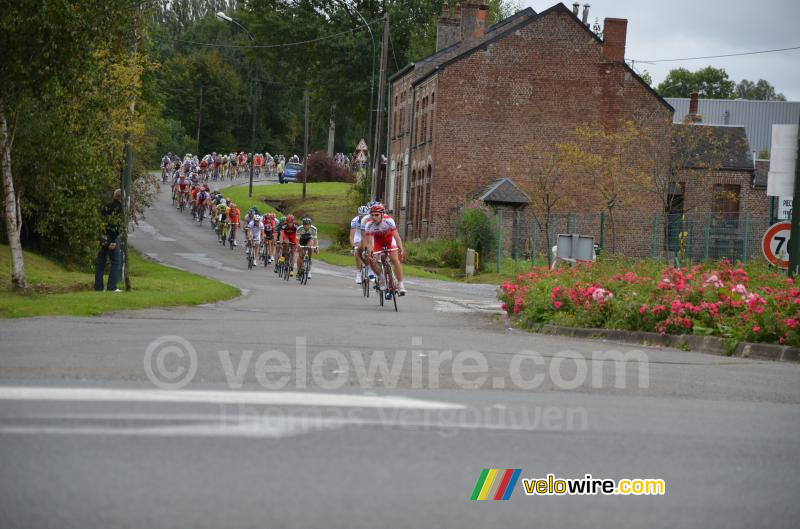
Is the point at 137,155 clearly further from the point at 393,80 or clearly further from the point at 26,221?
the point at 393,80

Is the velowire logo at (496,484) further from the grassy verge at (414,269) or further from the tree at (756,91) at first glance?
the tree at (756,91)

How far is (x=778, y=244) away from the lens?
56.0ft

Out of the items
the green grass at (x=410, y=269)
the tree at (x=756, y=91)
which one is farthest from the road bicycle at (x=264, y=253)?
the tree at (x=756, y=91)

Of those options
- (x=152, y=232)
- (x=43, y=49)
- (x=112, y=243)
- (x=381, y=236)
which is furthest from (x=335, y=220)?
(x=43, y=49)

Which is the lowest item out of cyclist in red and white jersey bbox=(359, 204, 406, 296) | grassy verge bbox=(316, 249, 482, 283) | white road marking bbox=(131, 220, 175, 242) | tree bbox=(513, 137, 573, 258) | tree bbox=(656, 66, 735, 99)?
grassy verge bbox=(316, 249, 482, 283)

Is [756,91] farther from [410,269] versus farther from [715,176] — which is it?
[410,269]

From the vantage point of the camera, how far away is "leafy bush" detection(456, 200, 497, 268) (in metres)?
46.9

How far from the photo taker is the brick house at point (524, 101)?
5297 centimetres

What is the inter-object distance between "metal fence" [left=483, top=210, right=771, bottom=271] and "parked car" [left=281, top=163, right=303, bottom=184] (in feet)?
139

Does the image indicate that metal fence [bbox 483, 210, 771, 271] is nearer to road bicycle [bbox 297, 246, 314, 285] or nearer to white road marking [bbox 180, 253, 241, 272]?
road bicycle [bbox 297, 246, 314, 285]

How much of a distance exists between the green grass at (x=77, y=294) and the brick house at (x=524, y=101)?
2051cm

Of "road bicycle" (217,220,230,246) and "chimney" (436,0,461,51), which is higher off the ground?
"chimney" (436,0,461,51)

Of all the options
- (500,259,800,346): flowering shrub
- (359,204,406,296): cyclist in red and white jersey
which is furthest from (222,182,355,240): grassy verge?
(500,259,800,346): flowering shrub

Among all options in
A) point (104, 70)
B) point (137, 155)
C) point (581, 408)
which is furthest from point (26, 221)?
point (581, 408)
